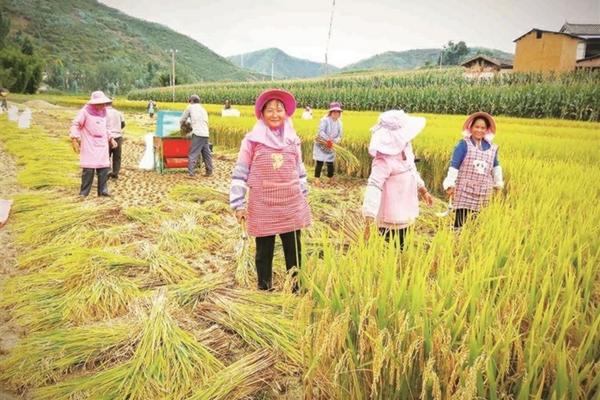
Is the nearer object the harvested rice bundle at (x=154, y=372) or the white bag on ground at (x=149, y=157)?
the harvested rice bundle at (x=154, y=372)

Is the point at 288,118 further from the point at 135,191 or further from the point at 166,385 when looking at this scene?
the point at 135,191

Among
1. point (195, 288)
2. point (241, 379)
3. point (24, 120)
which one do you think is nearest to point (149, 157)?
point (195, 288)

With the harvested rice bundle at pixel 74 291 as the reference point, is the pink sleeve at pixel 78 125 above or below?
above

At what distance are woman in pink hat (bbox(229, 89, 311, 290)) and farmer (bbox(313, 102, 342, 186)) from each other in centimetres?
400

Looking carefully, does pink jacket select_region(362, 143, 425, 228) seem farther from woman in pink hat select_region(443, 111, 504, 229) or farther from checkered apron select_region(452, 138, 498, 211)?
checkered apron select_region(452, 138, 498, 211)

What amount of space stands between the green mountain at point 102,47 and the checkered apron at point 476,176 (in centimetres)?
7067

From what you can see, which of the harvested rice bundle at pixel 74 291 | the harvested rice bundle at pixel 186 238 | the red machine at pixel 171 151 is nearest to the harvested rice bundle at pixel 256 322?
the harvested rice bundle at pixel 74 291

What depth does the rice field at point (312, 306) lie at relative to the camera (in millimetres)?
1098

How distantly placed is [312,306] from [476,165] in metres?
2.45

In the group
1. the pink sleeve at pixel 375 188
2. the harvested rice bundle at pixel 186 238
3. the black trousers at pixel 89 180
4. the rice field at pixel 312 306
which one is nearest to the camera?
the rice field at pixel 312 306

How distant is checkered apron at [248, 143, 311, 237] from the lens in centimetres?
257

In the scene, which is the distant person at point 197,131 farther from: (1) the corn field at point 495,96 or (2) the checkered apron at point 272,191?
(1) the corn field at point 495,96

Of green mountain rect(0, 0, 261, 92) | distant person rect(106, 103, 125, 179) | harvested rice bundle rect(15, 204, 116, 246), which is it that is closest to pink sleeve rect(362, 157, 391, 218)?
harvested rice bundle rect(15, 204, 116, 246)

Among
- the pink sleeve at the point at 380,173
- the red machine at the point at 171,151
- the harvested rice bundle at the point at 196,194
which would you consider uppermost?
the pink sleeve at the point at 380,173
